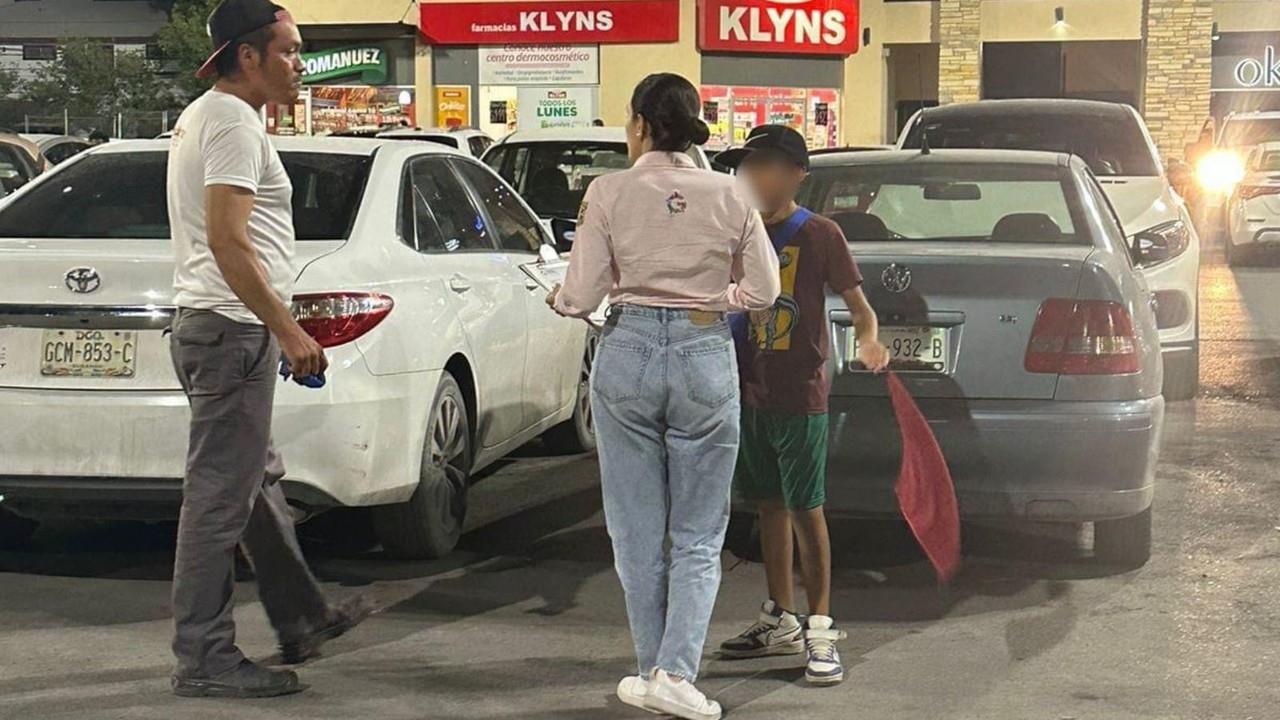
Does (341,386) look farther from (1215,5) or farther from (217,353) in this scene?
(1215,5)

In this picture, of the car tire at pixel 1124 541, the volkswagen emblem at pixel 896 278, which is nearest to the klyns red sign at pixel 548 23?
the car tire at pixel 1124 541

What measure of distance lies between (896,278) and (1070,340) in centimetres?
60

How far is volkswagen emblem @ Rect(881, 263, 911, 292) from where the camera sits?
626 cm

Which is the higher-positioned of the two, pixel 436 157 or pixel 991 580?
pixel 436 157

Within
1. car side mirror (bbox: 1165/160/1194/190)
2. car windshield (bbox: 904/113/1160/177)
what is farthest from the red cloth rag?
car side mirror (bbox: 1165/160/1194/190)

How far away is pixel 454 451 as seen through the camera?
684 centimetres

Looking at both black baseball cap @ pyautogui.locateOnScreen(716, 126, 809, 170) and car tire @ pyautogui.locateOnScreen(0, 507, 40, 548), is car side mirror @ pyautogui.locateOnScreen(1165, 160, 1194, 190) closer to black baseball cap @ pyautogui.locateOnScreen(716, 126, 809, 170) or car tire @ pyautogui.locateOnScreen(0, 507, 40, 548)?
black baseball cap @ pyautogui.locateOnScreen(716, 126, 809, 170)

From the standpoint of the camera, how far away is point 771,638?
5512 millimetres

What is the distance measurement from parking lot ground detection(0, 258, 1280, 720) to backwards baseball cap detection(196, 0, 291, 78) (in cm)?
175

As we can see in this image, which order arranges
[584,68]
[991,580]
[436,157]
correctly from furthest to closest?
[584,68]
[436,157]
[991,580]

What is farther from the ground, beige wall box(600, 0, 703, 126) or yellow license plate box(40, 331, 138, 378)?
beige wall box(600, 0, 703, 126)

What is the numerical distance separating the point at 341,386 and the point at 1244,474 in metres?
4.46

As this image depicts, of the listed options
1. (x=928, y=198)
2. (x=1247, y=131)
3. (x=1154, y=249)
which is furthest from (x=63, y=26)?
(x=928, y=198)

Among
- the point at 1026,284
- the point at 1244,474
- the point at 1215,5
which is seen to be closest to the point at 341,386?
the point at 1026,284
